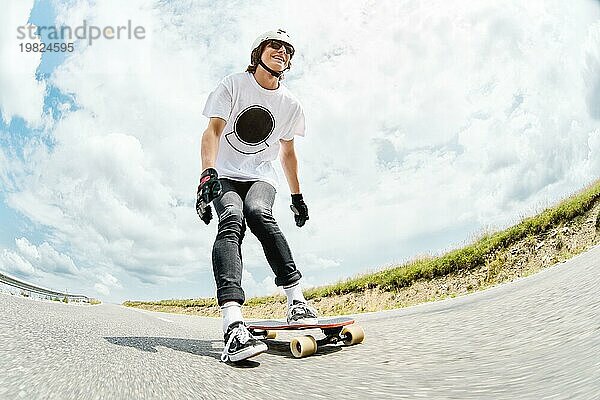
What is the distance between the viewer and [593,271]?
76.0 inches

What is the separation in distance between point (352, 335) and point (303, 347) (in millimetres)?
449

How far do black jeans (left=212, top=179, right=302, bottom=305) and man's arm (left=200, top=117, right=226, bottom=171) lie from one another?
0.22 m

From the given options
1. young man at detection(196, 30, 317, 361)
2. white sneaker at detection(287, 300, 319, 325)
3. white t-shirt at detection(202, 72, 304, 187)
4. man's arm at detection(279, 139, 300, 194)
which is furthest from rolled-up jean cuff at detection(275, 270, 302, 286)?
man's arm at detection(279, 139, 300, 194)

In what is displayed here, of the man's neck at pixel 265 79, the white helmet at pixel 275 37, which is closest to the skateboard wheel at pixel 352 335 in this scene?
the man's neck at pixel 265 79

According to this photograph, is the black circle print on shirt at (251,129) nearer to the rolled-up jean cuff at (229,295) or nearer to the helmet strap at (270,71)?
the helmet strap at (270,71)

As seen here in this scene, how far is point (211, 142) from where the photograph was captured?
2.85m

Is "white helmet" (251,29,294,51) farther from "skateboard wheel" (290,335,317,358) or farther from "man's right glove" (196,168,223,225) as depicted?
"skateboard wheel" (290,335,317,358)

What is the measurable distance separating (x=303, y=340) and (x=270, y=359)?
20 cm

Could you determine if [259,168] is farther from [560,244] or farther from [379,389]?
[560,244]

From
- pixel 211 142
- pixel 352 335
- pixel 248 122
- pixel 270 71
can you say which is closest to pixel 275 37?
pixel 270 71

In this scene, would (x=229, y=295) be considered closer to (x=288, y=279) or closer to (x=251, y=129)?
(x=288, y=279)

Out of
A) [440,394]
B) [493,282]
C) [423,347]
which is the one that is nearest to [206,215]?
[423,347]

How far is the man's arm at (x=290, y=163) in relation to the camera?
3.51m

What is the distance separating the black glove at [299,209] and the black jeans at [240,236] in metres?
0.58
